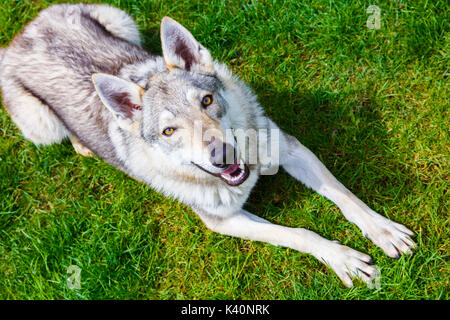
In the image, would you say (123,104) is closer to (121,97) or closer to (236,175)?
(121,97)

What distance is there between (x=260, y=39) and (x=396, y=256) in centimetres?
272

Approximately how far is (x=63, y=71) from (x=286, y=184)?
2383 millimetres

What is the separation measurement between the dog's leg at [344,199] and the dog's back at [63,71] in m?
1.65

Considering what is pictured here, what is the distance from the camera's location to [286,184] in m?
4.05

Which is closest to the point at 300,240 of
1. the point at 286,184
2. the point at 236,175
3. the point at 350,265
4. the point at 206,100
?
the point at 350,265

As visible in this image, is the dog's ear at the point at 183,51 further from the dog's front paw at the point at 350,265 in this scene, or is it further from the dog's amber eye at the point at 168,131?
the dog's front paw at the point at 350,265

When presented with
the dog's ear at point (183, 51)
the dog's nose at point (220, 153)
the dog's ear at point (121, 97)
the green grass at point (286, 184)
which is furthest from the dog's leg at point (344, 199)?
the dog's ear at point (121, 97)

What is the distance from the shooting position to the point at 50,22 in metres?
4.09

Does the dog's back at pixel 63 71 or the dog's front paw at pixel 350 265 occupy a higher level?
the dog's back at pixel 63 71

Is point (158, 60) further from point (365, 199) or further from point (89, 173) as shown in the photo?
point (365, 199)

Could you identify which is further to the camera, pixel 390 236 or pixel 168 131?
pixel 390 236

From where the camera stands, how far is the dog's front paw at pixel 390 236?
3422 millimetres

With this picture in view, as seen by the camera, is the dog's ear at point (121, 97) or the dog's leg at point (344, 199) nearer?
the dog's ear at point (121, 97)
